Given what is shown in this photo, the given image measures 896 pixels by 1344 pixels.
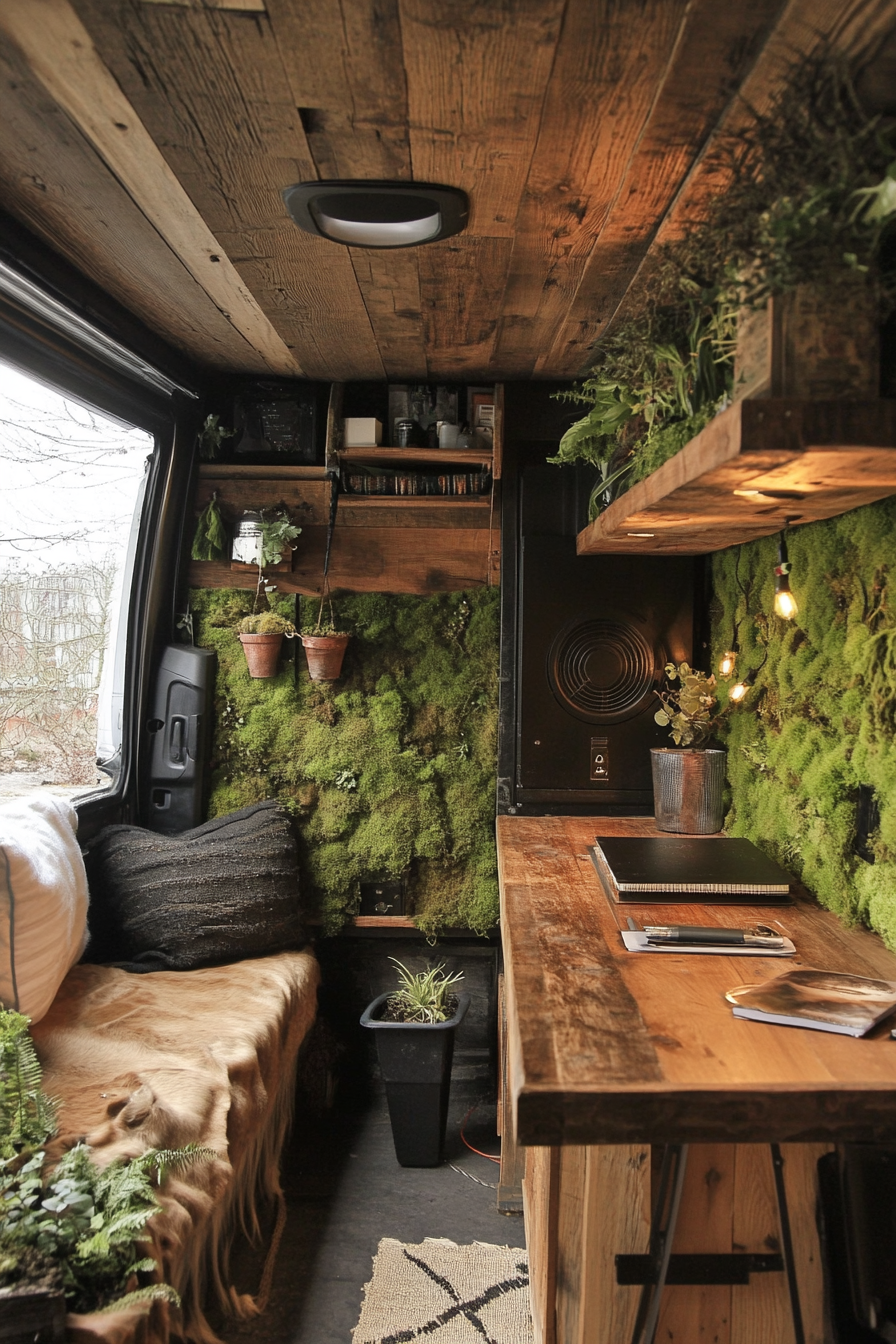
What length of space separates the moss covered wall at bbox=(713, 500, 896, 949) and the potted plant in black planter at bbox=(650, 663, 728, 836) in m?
0.08

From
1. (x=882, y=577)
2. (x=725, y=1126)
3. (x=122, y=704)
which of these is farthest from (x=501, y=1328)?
(x=122, y=704)

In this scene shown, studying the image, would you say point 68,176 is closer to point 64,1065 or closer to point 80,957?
point 64,1065

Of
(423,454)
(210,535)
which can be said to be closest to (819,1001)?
(423,454)

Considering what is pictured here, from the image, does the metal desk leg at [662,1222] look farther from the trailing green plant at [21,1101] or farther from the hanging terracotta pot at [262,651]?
the hanging terracotta pot at [262,651]

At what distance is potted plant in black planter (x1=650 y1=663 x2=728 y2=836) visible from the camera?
271 cm

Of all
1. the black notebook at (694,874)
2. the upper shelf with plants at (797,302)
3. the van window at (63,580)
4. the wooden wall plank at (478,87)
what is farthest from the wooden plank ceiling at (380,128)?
the black notebook at (694,874)

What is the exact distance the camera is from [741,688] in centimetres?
257

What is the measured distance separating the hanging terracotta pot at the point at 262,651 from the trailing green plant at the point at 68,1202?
5.47 ft

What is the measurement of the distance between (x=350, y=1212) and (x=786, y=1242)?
1.60m

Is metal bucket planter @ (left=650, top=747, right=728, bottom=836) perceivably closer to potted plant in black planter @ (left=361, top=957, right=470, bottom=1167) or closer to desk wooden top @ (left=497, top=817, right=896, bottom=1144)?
desk wooden top @ (left=497, top=817, right=896, bottom=1144)

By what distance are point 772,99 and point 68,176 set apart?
138cm

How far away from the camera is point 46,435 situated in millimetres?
2631

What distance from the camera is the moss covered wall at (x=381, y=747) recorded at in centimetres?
344

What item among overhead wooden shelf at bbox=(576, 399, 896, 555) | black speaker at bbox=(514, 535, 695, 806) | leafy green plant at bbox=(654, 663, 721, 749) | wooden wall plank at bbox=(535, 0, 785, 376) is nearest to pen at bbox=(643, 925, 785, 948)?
overhead wooden shelf at bbox=(576, 399, 896, 555)
